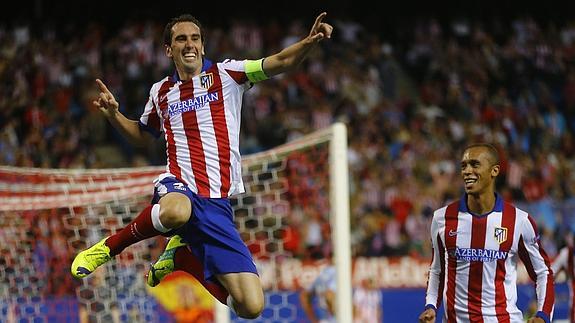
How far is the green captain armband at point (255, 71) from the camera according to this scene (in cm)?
570

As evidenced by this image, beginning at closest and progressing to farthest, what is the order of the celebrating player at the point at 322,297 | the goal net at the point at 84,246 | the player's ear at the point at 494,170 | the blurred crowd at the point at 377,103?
the player's ear at the point at 494,170 < the goal net at the point at 84,246 < the celebrating player at the point at 322,297 < the blurred crowd at the point at 377,103

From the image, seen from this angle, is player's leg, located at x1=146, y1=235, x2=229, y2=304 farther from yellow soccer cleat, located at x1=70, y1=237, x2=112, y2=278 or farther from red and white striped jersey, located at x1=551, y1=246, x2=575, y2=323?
red and white striped jersey, located at x1=551, y1=246, x2=575, y2=323

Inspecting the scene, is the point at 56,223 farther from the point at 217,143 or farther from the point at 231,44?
the point at 231,44

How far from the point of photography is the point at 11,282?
886cm

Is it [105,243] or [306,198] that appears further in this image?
[306,198]

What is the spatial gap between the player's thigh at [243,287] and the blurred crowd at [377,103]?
20.2ft

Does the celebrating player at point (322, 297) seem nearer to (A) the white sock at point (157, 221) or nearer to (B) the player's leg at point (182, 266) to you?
(B) the player's leg at point (182, 266)

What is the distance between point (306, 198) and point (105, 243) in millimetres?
6339

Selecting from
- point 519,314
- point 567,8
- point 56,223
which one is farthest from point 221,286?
point 567,8

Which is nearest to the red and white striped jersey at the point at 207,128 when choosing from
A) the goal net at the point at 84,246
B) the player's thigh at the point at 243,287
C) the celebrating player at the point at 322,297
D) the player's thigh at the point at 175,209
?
the player's thigh at the point at 175,209

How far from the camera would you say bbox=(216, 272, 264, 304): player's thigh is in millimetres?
5672

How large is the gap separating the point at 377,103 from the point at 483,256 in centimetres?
1038

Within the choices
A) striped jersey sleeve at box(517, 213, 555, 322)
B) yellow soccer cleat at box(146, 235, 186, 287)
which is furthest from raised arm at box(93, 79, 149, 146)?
striped jersey sleeve at box(517, 213, 555, 322)

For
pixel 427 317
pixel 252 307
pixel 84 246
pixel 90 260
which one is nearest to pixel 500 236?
pixel 427 317
